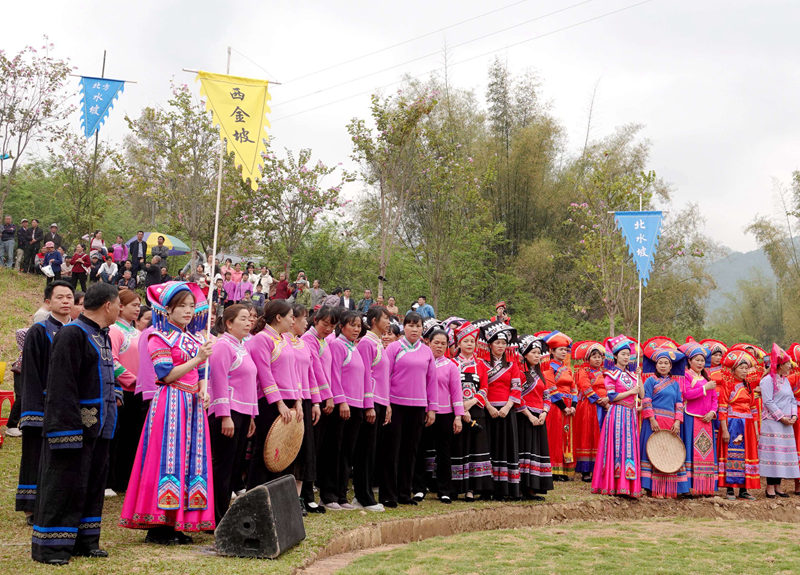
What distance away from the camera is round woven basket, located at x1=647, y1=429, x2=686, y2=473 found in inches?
411

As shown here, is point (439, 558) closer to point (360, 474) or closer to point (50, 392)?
point (360, 474)

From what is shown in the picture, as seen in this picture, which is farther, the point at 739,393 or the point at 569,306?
the point at 569,306

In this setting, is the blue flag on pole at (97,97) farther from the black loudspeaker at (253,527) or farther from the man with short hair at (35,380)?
the black loudspeaker at (253,527)

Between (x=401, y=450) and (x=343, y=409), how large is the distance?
1202mm

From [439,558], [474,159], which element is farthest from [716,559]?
[474,159]

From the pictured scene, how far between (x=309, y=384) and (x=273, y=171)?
718 inches

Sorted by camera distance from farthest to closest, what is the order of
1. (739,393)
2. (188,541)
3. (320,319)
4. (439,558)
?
(739,393), (320,319), (439,558), (188,541)

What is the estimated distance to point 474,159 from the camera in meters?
30.8

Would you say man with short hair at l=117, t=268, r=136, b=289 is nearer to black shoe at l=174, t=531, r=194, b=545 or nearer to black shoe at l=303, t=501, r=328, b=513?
black shoe at l=303, t=501, r=328, b=513

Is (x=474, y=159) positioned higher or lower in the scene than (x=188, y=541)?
higher

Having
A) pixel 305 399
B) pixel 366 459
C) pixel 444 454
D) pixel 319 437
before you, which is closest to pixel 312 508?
pixel 319 437

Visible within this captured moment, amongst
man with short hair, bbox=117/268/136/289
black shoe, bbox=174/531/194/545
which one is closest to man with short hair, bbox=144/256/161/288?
man with short hair, bbox=117/268/136/289

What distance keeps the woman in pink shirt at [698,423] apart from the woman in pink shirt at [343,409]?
15.6 ft

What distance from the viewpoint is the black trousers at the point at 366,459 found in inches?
335
